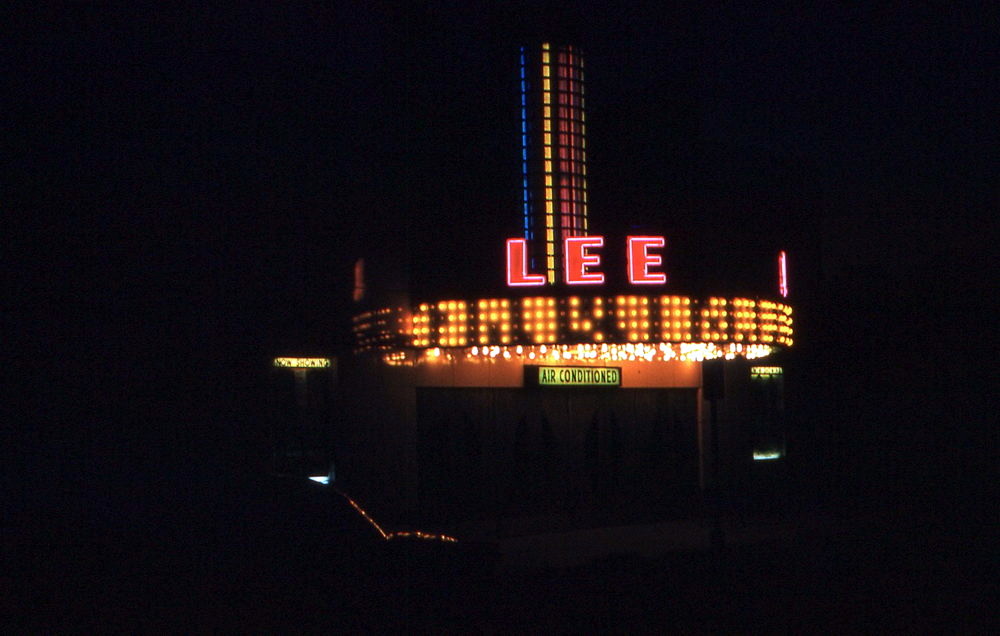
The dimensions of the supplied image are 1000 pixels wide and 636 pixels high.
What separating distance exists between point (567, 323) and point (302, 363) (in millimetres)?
3578

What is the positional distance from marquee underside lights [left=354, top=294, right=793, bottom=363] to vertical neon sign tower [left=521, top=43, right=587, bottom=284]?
5.75 feet

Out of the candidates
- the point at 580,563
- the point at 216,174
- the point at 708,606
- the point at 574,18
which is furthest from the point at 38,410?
the point at 574,18

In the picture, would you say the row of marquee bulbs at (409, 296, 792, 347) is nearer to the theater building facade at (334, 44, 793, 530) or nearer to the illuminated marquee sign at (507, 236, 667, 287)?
the theater building facade at (334, 44, 793, 530)

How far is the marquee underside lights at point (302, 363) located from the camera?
47.5ft

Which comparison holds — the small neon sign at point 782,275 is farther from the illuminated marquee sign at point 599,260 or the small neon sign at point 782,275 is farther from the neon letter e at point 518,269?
the neon letter e at point 518,269

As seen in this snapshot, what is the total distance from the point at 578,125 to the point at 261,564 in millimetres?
10882

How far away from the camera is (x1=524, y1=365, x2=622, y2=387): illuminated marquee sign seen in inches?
661

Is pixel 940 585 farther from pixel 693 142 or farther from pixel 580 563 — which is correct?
pixel 693 142

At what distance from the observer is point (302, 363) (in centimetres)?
1473

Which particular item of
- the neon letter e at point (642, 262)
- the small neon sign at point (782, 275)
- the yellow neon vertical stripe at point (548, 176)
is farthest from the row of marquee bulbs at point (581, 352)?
the neon letter e at point (642, 262)

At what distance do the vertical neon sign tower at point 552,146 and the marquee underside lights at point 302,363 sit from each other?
11.4ft

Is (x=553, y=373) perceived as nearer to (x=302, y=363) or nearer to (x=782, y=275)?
(x=782, y=275)

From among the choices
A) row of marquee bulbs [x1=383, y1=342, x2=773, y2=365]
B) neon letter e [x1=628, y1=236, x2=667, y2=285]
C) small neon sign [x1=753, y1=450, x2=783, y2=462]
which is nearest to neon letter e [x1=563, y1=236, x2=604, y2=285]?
neon letter e [x1=628, y1=236, x2=667, y2=285]

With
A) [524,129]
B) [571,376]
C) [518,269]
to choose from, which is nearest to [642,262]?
[518,269]
